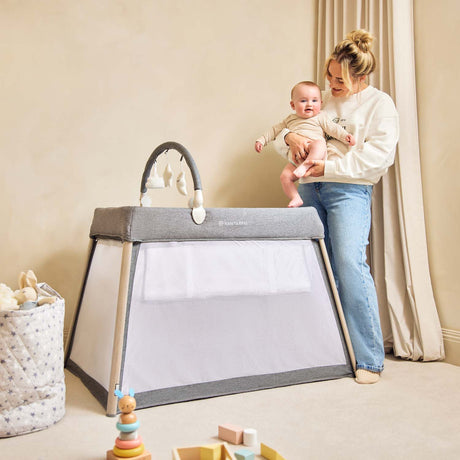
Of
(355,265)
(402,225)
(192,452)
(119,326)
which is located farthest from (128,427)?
(402,225)

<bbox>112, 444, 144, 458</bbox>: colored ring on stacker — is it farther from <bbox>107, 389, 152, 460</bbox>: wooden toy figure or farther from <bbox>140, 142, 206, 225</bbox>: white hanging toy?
<bbox>140, 142, 206, 225</bbox>: white hanging toy

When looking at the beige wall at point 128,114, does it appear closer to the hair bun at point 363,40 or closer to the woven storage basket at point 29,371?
the hair bun at point 363,40

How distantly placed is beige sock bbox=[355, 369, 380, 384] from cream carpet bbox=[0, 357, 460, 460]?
3 cm

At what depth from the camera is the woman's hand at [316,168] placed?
1.95m

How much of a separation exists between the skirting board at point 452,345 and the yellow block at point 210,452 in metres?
1.27

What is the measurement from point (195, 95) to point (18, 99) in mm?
761

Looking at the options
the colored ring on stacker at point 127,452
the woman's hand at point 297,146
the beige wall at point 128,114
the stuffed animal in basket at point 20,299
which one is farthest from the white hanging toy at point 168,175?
the colored ring on stacker at point 127,452

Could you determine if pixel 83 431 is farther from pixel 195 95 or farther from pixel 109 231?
pixel 195 95

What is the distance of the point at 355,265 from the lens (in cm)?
196

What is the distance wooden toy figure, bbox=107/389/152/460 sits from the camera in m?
1.17

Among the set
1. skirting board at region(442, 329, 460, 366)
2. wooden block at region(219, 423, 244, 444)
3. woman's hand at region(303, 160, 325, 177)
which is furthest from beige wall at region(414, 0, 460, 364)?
wooden block at region(219, 423, 244, 444)

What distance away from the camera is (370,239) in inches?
91.2

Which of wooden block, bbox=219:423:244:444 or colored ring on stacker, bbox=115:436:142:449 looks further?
wooden block, bbox=219:423:244:444

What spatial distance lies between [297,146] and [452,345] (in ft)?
3.30
